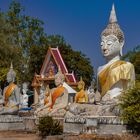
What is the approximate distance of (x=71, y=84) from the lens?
35781 mm

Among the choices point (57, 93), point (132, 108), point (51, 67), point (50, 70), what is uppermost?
point (51, 67)

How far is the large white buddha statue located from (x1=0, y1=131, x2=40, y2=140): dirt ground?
2231 mm

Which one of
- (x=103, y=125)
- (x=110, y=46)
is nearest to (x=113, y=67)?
(x=110, y=46)

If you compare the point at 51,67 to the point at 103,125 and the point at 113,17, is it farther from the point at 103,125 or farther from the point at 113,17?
the point at 103,125

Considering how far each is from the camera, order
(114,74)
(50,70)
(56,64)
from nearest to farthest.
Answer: (114,74), (56,64), (50,70)

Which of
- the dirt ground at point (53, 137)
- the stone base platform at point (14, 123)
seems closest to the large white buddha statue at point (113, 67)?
the dirt ground at point (53, 137)

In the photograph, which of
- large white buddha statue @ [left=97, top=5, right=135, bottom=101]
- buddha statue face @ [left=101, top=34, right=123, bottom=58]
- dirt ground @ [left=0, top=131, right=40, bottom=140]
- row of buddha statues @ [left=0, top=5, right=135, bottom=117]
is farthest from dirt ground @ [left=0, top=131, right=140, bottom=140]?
buddha statue face @ [left=101, top=34, right=123, bottom=58]

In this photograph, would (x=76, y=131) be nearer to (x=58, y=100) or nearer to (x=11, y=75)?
(x=58, y=100)

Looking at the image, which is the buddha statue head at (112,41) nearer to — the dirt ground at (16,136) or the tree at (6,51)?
the dirt ground at (16,136)

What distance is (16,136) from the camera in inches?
467

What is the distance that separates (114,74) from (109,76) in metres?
0.20

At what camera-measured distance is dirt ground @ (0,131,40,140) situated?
442 inches

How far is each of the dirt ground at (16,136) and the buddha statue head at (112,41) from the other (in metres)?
3.15

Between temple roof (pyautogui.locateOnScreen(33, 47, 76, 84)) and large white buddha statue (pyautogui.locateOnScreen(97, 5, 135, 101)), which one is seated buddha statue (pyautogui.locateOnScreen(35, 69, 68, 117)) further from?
temple roof (pyautogui.locateOnScreen(33, 47, 76, 84))
